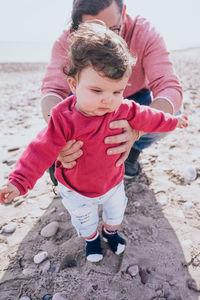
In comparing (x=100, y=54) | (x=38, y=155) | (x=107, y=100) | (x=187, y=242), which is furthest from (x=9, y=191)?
(x=187, y=242)

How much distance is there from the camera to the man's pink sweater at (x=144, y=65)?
2.61 meters

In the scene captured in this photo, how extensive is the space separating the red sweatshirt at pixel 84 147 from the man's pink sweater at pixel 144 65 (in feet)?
3.02

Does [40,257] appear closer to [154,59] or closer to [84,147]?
[84,147]

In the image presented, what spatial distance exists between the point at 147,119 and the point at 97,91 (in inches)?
19.6

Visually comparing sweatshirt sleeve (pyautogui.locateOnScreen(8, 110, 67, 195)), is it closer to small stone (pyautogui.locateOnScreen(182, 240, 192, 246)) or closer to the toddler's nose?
the toddler's nose

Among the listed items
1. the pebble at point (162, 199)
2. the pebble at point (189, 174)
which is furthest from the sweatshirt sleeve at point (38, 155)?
the pebble at point (189, 174)

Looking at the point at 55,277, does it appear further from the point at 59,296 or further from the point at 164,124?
the point at 164,124

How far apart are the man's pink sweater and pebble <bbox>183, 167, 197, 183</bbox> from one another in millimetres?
800

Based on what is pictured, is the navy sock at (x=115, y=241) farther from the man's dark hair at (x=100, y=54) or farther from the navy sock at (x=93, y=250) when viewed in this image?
the man's dark hair at (x=100, y=54)

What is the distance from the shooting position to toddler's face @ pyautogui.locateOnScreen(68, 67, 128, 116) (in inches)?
53.9

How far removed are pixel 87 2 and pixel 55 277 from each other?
2.60 m

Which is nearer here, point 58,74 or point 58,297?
point 58,297

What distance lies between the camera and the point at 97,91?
4.66ft

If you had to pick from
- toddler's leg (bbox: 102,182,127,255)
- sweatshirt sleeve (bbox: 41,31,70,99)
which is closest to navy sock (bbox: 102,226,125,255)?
toddler's leg (bbox: 102,182,127,255)
